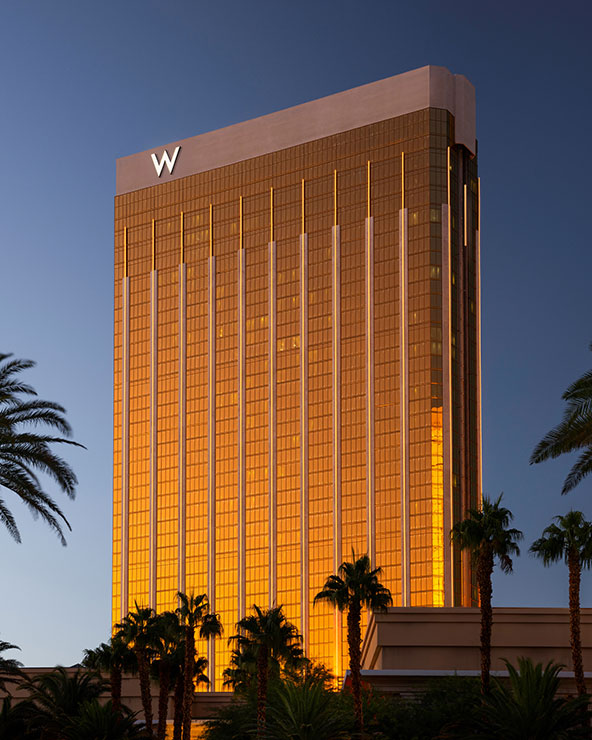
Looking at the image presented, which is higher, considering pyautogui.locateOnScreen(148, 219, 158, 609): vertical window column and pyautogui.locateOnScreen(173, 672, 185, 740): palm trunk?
pyautogui.locateOnScreen(148, 219, 158, 609): vertical window column

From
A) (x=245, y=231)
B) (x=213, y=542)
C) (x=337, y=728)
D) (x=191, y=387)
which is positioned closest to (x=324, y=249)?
(x=245, y=231)

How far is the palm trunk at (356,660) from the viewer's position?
62.8 metres

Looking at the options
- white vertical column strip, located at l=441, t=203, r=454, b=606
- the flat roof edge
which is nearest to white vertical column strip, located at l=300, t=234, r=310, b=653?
the flat roof edge

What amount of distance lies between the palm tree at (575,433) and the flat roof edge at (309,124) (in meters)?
112

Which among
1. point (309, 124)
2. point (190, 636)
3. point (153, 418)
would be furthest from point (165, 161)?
point (190, 636)

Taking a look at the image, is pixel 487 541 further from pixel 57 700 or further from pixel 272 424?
pixel 272 424

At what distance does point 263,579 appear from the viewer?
163m

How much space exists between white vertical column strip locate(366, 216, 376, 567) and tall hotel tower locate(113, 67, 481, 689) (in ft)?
0.86

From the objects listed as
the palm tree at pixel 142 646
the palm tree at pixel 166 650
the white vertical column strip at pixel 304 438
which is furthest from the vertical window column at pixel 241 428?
the palm tree at pixel 142 646

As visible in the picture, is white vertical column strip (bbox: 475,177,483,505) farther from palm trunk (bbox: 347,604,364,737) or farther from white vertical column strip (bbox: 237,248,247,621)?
palm trunk (bbox: 347,604,364,737)

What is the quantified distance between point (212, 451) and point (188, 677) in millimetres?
92884

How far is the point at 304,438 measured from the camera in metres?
163

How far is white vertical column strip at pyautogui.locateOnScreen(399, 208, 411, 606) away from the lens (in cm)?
15175

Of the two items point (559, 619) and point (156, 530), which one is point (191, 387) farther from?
point (559, 619)
